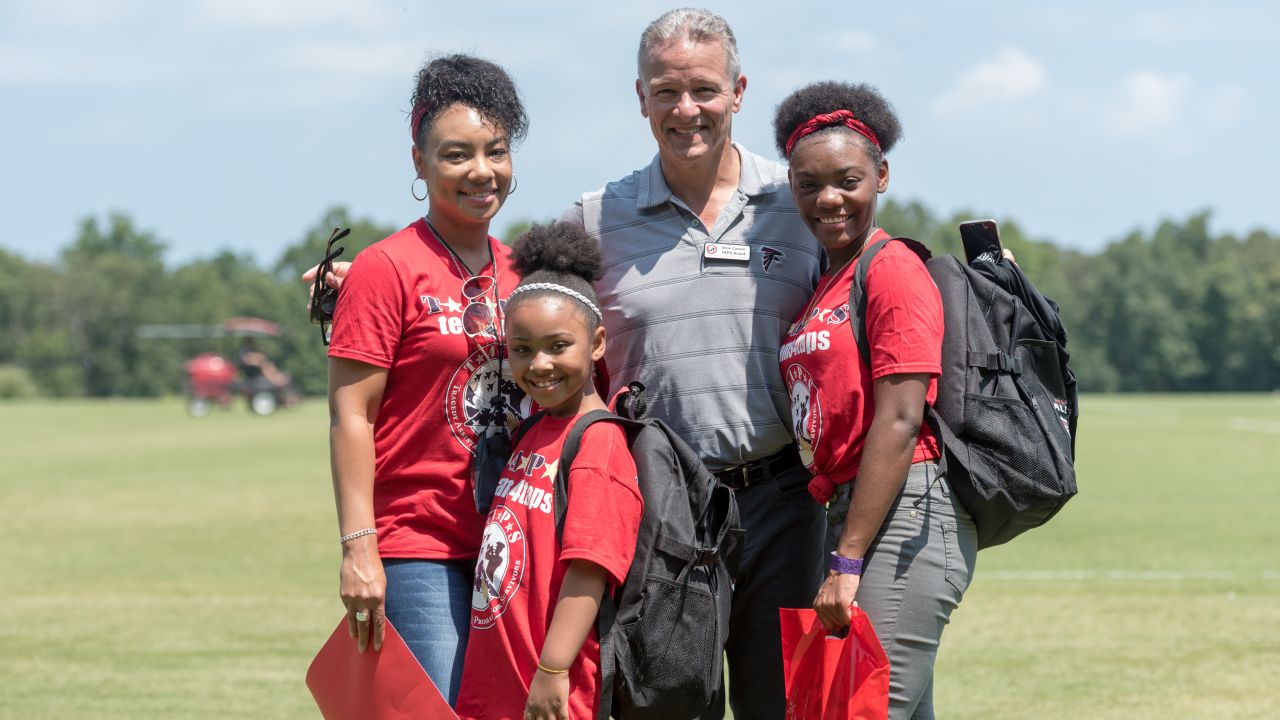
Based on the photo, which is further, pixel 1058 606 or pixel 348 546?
pixel 1058 606

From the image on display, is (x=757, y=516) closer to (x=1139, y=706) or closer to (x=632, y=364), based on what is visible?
(x=632, y=364)

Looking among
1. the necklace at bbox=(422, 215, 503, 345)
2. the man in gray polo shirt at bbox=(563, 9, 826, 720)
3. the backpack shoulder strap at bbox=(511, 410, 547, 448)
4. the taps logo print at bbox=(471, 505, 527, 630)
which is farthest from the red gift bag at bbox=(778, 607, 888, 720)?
the necklace at bbox=(422, 215, 503, 345)

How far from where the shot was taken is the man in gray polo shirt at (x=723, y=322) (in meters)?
4.23

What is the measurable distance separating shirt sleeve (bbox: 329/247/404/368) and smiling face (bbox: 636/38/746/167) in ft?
3.63

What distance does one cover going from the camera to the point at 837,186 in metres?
3.90

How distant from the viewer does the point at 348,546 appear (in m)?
3.76

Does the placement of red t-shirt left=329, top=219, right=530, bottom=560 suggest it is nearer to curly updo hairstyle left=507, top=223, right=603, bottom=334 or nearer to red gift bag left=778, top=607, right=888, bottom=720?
curly updo hairstyle left=507, top=223, right=603, bottom=334

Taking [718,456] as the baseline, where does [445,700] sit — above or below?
below

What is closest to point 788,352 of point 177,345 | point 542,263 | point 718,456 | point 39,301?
point 718,456

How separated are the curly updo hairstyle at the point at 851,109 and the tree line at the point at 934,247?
3549 inches

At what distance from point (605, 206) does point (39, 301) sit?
108630mm

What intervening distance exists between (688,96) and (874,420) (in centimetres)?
135

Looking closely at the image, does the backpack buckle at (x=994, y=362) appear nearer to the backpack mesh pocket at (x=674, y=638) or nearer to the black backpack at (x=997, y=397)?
the black backpack at (x=997, y=397)

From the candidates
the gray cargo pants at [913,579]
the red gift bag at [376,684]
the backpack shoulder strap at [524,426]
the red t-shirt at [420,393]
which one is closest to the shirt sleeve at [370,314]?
the red t-shirt at [420,393]
